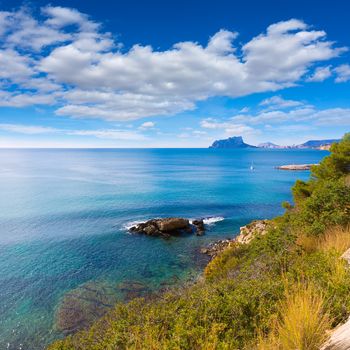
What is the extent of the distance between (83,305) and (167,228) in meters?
19.0

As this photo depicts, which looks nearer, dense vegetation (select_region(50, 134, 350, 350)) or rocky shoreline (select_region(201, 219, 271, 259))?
dense vegetation (select_region(50, 134, 350, 350))

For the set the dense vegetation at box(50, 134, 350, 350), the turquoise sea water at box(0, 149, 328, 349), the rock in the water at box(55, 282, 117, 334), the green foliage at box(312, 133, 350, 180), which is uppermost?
the green foliage at box(312, 133, 350, 180)

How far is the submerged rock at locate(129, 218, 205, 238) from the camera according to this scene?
38838 millimetres

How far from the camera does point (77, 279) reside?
26000 mm

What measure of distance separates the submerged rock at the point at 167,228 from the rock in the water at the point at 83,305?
1437 cm

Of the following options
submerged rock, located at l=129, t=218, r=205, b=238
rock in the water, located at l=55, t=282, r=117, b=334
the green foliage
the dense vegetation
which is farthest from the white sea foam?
the dense vegetation

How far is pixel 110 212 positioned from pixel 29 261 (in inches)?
808

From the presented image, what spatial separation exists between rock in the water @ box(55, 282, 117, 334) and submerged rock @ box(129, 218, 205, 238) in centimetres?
1437

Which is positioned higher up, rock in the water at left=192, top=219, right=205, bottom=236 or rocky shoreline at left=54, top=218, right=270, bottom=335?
rock in the water at left=192, top=219, right=205, bottom=236

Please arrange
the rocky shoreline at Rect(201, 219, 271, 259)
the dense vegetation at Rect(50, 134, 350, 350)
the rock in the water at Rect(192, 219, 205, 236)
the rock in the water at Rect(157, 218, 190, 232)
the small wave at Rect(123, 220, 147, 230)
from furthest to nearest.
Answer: the small wave at Rect(123, 220, 147, 230) → the rock in the water at Rect(157, 218, 190, 232) → the rock in the water at Rect(192, 219, 205, 236) → the rocky shoreline at Rect(201, 219, 271, 259) → the dense vegetation at Rect(50, 134, 350, 350)

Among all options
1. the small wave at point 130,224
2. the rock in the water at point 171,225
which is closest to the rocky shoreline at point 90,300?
the rock in the water at point 171,225

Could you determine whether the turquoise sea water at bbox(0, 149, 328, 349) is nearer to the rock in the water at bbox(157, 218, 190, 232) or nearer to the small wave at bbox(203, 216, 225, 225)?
the small wave at bbox(203, 216, 225, 225)

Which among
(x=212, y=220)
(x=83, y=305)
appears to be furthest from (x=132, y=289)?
(x=212, y=220)

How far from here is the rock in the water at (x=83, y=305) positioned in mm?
19641
